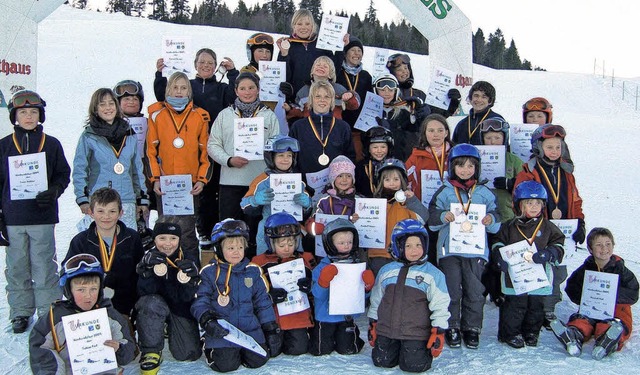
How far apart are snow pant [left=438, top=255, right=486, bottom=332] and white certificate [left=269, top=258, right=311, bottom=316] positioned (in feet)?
4.05

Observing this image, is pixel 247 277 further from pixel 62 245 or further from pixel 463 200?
pixel 62 245

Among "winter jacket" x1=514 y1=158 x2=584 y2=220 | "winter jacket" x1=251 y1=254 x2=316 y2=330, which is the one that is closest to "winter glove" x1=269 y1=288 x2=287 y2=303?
"winter jacket" x1=251 y1=254 x2=316 y2=330

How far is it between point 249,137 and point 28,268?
228 centimetres

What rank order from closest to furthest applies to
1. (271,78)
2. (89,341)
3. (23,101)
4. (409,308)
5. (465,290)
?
(89,341) < (409,308) < (465,290) < (23,101) < (271,78)

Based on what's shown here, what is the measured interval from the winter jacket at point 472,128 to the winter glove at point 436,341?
91.9 inches

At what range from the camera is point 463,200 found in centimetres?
519

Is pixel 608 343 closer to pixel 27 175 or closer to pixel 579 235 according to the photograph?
pixel 579 235

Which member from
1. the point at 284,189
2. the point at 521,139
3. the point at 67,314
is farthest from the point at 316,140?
the point at 67,314

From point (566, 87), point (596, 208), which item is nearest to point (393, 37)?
point (566, 87)

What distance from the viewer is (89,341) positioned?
3.91m

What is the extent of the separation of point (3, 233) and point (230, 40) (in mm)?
30778

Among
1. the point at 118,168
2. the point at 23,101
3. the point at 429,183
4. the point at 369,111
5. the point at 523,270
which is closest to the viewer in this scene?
the point at 523,270

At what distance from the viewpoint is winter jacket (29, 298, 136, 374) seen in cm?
386

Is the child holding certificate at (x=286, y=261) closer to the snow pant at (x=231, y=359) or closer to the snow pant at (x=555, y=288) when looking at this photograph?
the snow pant at (x=231, y=359)
